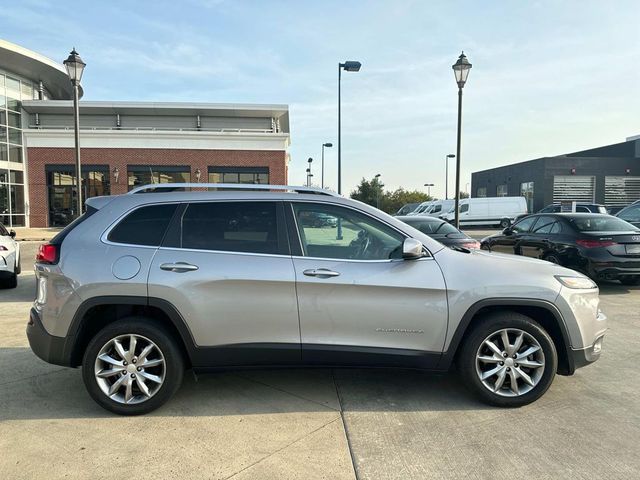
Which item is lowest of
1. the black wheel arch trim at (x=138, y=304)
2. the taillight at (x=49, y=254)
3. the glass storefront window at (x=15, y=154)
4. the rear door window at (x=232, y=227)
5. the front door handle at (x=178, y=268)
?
the black wheel arch trim at (x=138, y=304)

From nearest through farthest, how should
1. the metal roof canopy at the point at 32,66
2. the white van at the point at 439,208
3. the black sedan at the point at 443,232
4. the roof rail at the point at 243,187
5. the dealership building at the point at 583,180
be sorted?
1. the roof rail at the point at 243,187
2. the black sedan at the point at 443,232
3. the metal roof canopy at the point at 32,66
4. the white van at the point at 439,208
5. the dealership building at the point at 583,180

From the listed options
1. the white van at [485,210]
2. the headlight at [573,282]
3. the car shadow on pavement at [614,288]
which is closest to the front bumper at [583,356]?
the headlight at [573,282]

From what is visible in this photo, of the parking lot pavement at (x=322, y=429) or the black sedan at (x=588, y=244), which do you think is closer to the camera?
the parking lot pavement at (x=322, y=429)

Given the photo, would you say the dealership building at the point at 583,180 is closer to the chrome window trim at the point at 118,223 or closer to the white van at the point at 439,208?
the white van at the point at 439,208

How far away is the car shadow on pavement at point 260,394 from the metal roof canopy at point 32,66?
96.1 feet

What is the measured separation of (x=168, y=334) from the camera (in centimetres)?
364

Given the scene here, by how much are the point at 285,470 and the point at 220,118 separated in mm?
33528

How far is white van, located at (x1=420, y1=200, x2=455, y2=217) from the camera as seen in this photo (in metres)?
A: 34.0

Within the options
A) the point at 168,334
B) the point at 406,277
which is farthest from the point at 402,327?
the point at 168,334

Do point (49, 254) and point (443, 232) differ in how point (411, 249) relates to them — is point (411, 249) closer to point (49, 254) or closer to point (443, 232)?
point (49, 254)

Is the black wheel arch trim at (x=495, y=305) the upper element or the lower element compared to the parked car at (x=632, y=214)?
lower

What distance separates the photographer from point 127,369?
359 cm

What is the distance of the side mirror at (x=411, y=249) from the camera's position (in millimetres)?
3509

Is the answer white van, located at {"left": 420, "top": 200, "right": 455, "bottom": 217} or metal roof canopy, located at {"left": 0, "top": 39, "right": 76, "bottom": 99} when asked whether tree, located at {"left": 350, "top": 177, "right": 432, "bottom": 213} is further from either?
metal roof canopy, located at {"left": 0, "top": 39, "right": 76, "bottom": 99}
